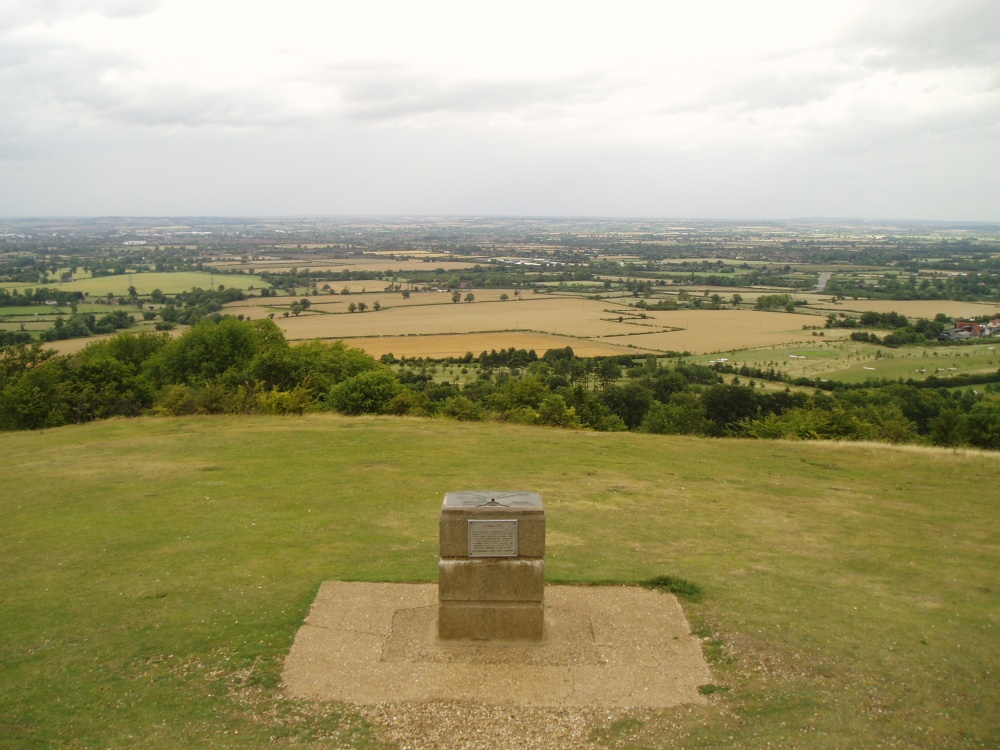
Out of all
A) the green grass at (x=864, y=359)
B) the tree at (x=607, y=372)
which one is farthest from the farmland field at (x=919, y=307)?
the tree at (x=607, y=372)

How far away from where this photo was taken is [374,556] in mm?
12164

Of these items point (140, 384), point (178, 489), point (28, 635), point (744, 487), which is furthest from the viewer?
point (140, 384)

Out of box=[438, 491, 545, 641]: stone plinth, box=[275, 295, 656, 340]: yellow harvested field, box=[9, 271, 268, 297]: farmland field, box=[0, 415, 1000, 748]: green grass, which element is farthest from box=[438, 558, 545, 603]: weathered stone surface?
box=[9, 271, 268, 297]: farmland field

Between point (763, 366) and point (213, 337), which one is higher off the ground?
point (213, 337)

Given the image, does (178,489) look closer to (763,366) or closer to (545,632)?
(545,632)

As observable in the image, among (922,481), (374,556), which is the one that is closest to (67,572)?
(374,556)

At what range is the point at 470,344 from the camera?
6266 cm

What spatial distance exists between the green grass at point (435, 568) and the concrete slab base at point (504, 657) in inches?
12.7

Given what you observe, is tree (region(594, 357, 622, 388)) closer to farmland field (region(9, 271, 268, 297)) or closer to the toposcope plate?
the toposcope plate

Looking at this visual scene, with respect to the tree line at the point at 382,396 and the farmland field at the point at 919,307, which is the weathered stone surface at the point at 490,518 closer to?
the tree line at the point at 382,396

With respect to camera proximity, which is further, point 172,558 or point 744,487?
point 744,487

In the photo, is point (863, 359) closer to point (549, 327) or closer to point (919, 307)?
point (549, 327)

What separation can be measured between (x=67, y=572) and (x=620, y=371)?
4570 cm

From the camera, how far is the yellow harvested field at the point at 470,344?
58.7 metres
